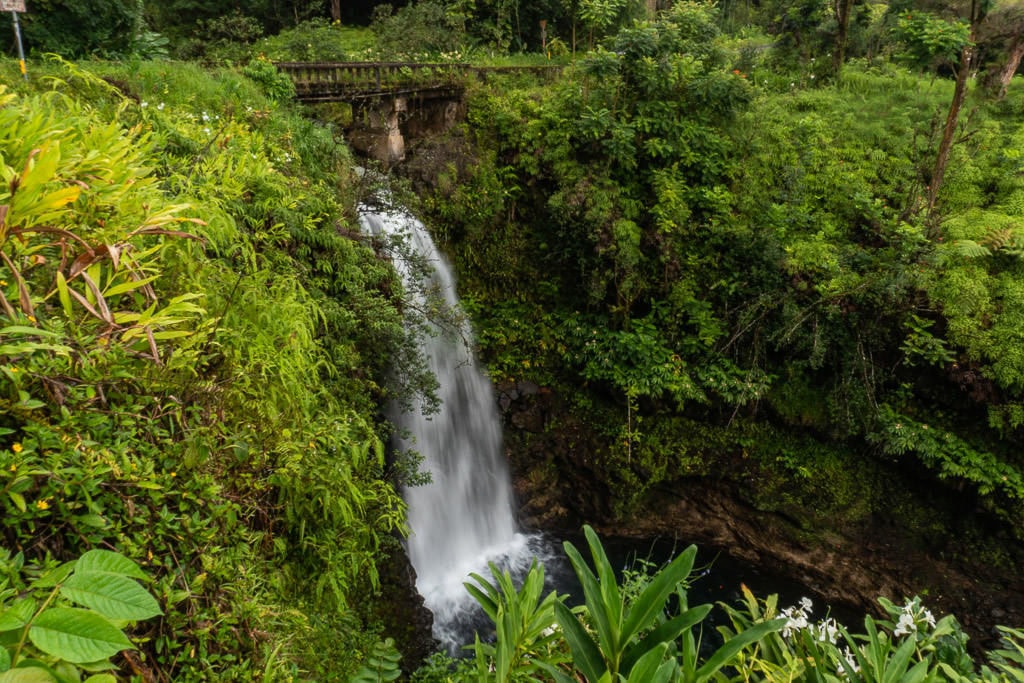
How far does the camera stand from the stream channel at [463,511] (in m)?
6.87

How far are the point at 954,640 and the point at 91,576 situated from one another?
3095mm

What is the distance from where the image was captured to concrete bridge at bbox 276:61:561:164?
319 inches

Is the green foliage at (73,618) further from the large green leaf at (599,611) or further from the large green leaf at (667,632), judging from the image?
the large green leaf at (667,632)

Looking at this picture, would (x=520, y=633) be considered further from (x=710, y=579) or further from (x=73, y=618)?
(x=710, y=579)

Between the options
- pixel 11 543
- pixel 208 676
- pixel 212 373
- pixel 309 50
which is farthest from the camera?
pixel 309 50

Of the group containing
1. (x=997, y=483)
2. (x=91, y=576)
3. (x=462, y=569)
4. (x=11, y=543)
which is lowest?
(x=462, y=569)

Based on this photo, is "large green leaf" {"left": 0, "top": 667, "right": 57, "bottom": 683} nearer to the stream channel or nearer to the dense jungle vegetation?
the dense jungle vegetation

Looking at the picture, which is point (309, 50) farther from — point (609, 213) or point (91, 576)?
point (91, 576)

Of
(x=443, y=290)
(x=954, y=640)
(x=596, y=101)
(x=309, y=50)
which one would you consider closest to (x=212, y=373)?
(x=954, y=640)

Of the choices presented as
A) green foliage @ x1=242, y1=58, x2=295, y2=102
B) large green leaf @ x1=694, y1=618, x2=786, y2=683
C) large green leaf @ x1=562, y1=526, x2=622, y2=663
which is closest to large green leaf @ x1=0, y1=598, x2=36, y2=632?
large green leaf @ x1=562, y1=526, x2=622, y2=663

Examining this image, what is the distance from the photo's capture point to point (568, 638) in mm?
1737

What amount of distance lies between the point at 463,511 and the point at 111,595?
6.79 meters

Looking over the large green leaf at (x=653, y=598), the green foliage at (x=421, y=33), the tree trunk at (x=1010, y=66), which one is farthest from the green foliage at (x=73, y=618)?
the tree trunk at (x=1010, y=66)

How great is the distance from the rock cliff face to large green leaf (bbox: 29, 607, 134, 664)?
7.50m
